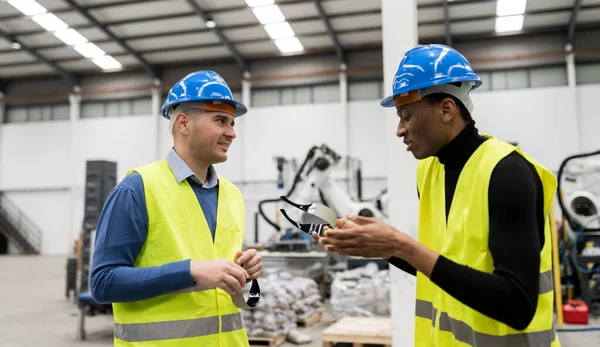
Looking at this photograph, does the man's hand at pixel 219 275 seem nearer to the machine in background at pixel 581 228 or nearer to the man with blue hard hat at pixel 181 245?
the man with blue hard hat at pixel 181 245

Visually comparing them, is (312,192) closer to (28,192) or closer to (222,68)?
(222,68)

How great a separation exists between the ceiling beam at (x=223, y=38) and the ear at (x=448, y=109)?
49.9 feet

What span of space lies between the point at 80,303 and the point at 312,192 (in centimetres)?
512

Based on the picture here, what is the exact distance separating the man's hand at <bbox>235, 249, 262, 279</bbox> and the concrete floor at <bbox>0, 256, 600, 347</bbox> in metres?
4.46

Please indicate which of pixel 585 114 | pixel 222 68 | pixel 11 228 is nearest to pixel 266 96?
pixel 222 68

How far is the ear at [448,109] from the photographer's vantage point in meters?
1.60

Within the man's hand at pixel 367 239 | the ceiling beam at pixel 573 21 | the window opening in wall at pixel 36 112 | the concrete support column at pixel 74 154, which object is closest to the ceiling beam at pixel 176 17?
the concrete support column at pixel 74 154

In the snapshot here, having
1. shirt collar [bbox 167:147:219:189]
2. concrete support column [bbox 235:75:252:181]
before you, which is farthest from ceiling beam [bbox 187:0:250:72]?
shirt collar [bbox 167:147:219:189]

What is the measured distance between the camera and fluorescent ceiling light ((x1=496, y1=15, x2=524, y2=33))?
15680 millimetres

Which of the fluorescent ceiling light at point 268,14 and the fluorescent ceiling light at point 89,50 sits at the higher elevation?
→ the fluorescent ceiling light at point 268,14

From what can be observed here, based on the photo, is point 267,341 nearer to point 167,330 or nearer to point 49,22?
point 167,330

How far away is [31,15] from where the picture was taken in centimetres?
1609

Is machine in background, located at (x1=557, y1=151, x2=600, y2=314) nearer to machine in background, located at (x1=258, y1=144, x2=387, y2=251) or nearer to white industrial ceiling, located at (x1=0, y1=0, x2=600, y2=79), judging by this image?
machine in background, located at (x1=258, y1=144, x2=387, y2=251)

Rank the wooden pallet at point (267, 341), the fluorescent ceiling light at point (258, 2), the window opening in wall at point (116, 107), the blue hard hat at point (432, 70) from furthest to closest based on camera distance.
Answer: the window opening in wall at point (116, 107) → the fluorescent ceiling light at point (258, 2) → the wooden pallet at point (267, 341) → the blue hard hat at point (432, 70)
